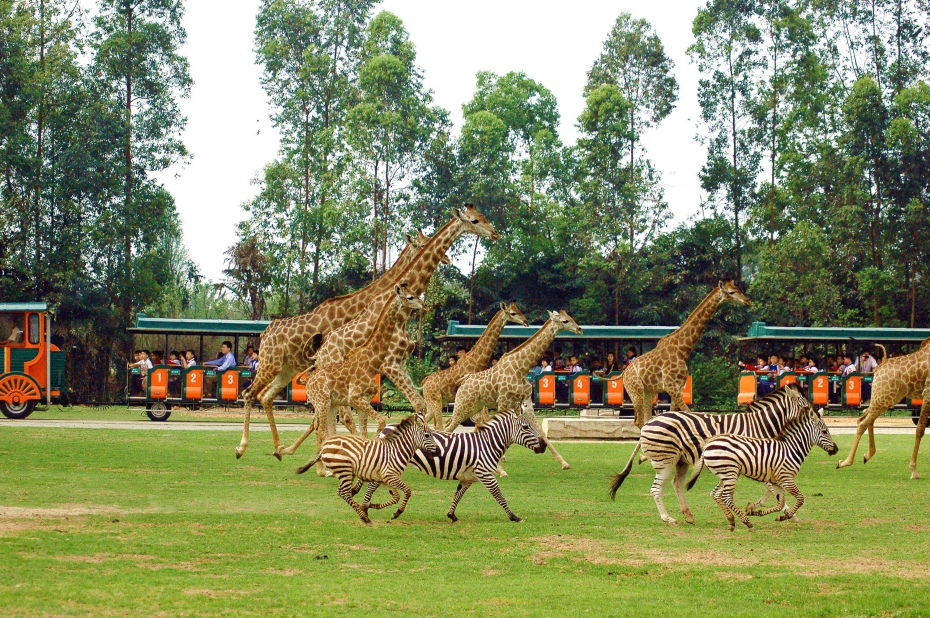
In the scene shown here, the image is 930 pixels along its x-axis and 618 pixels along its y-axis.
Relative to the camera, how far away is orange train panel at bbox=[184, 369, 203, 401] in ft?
98.1

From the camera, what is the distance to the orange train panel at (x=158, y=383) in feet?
98.2

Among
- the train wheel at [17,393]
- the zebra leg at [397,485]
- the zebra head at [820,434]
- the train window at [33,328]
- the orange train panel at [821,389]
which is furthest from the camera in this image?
the orange train panel at [821,389]

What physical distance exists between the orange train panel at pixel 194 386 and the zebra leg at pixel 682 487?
64.7ft

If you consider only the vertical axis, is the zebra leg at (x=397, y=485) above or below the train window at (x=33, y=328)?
A: below

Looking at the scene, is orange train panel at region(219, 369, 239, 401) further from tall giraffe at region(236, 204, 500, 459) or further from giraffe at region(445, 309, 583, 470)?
giraffe at region(445, 309, 583, 470)

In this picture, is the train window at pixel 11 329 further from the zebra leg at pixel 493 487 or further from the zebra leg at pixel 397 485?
the zebra leg at pixel 493 487

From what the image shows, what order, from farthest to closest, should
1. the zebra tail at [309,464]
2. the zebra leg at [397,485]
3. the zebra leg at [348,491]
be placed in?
1. the zebra tail at [309,464]
2. the zebra leg at [397,485]
3. the zebra leg at [348,491]

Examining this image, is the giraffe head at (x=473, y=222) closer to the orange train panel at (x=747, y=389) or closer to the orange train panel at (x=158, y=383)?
the orange train panel at (x=158, y=383)

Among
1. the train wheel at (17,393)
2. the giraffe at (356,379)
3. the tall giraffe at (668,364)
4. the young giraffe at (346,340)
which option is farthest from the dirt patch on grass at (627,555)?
the train wheel at (17,393)

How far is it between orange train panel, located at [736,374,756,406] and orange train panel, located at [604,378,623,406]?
3.68 meters

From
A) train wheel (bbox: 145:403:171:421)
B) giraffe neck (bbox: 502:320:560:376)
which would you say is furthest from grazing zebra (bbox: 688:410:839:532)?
train wheel (bbox: 145:403:171:421)

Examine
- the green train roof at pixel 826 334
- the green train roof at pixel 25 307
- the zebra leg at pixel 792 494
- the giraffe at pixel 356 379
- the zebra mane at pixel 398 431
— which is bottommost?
the zebra leg at pixel 792 494

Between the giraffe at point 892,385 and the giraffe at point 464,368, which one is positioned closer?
the giraffe at point 892,385

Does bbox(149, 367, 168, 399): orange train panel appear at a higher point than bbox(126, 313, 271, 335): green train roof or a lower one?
lower
